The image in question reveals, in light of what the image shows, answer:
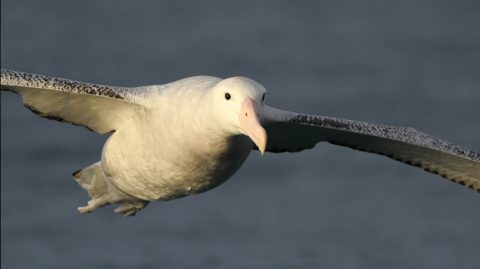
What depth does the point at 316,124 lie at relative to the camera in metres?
17.6

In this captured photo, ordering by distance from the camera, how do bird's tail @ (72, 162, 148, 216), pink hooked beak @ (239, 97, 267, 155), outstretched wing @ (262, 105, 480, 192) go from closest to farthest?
pink hooked beak @ (239, 97, 267, 155)
outstretched wing @ (262, 105, 480, 192)
bird's tail @ (72, 162, 148, 216)

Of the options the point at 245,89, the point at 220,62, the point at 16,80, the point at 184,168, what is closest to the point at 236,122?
the point at 245,89

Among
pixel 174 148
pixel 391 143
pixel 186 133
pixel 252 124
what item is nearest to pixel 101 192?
pixel 174 148

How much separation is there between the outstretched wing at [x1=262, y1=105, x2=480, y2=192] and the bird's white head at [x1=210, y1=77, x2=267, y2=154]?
7.68 feet

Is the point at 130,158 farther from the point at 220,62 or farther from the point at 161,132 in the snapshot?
the point at 220,62

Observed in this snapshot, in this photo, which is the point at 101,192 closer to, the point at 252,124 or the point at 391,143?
the point at 391,143

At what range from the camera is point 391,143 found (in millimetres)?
19234

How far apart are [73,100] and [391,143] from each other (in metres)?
3.94

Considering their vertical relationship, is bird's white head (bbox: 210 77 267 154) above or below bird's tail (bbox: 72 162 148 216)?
above

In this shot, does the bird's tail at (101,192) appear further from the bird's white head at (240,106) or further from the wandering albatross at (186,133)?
the bird's white head at (240,106)

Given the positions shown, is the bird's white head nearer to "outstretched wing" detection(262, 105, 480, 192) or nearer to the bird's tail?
"outstretched wing" detection(262, 105, 480, 192)

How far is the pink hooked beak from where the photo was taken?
15.1 meters

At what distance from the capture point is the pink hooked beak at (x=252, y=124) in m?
15.1

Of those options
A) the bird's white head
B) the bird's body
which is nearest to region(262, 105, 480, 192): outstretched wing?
the bird's body
